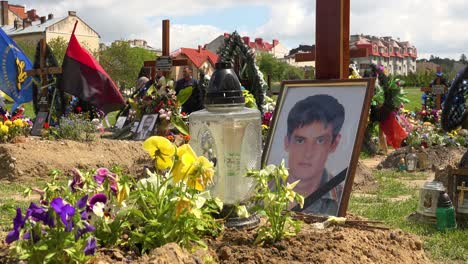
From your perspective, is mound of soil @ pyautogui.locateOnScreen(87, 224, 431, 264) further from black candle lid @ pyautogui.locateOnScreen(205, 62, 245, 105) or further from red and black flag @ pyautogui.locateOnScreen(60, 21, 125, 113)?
red and black flag @ pyautogui.locateOnScreen(60, 21, 125, 113)

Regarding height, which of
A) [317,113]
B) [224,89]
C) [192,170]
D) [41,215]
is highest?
[224,89]

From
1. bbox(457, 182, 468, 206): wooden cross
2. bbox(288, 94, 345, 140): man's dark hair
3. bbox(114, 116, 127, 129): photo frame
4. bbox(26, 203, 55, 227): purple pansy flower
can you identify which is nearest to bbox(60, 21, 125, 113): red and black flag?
bbox(114, 116, 127, 129): photo frame

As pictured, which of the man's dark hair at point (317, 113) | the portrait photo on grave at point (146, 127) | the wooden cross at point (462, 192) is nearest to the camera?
the man's dark hair at point (317, 113)

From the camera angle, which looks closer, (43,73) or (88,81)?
(88,81)

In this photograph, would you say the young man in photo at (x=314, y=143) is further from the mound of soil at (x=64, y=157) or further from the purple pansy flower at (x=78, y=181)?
the mound of soil at (x=64, y=157)

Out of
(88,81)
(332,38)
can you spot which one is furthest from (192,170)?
(88,81)

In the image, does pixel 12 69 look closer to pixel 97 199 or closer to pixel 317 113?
pixel 317 113

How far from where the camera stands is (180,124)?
10.9 metres

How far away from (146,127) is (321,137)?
7908 millimetres

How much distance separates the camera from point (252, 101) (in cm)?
796

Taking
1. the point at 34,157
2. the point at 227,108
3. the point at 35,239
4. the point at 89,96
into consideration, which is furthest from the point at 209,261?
the point at 89,96

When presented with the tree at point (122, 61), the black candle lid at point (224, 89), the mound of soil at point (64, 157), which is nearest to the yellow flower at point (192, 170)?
the black candle lid at point (224, 89)

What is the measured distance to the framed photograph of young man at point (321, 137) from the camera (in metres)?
3.79

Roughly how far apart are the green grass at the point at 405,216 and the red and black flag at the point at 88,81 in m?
5.34
